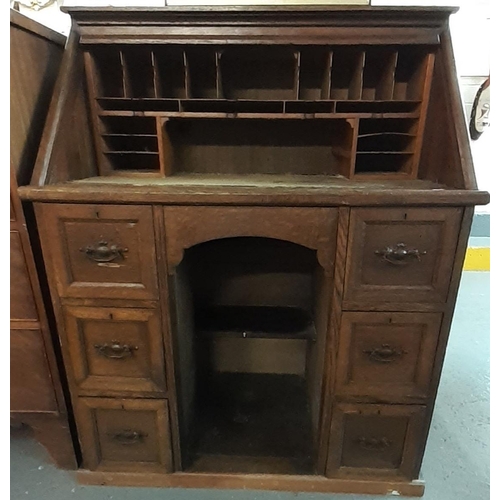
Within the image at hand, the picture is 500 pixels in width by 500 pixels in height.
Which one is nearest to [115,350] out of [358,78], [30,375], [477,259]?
[30,375]

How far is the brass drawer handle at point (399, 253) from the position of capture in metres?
0.94

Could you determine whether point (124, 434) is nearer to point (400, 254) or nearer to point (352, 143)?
point (400, 254)

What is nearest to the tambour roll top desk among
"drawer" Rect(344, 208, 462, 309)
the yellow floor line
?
"drawer" Rect(344, 208, 462, 309)

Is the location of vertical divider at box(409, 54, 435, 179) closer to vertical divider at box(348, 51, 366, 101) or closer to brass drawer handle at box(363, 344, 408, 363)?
vertical divider at box(348, 51, 366, 101)

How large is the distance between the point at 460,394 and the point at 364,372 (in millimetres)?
736

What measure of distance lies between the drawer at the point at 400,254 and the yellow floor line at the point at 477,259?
1464 millimetres

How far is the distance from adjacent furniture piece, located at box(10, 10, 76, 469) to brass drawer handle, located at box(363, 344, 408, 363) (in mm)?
832

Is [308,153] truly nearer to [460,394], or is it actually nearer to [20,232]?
[20,232]

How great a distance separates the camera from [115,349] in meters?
1.05

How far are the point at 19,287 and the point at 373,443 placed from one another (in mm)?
1026

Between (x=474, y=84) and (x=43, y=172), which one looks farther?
(x=474, y=84)

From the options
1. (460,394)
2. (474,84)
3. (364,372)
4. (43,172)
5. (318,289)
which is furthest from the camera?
(474,84)

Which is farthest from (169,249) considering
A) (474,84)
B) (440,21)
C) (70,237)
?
(474,84)

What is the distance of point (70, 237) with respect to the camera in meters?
0.96
